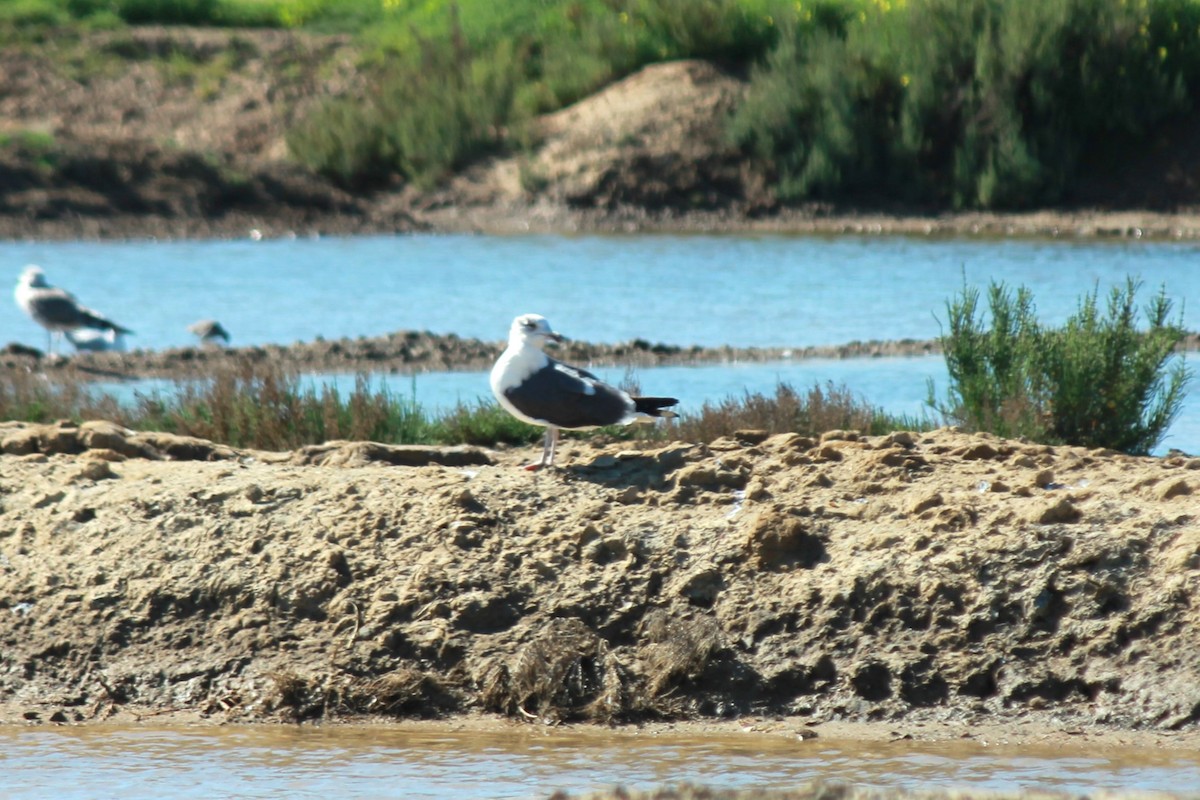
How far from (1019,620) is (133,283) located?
19.2 m

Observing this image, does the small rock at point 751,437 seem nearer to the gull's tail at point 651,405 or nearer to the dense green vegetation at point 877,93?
the gull's tail at point 651,405

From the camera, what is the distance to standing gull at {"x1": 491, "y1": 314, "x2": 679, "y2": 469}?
8.48 meters

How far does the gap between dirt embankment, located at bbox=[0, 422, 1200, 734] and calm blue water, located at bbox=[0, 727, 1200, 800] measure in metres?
0.25

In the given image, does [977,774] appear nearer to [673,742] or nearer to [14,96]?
[673,742]

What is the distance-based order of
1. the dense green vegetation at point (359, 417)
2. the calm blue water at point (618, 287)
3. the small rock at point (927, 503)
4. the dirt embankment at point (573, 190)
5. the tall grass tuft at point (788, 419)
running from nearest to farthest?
the small rock at point (927, 503) → the tall grass tuft at point (788, 419) → the dense green vegetation at point (359, 417) → the calm blue water at point (618, 287) → the dirt embankment at point (573, 190)

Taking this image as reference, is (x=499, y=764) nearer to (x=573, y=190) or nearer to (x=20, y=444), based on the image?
(x=20, y=444)

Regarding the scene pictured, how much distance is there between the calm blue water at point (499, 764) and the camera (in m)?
6.71

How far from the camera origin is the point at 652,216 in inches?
1209

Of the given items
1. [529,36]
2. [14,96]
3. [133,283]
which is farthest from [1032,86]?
[14,96]

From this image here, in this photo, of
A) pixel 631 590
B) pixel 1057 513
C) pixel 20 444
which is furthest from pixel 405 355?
pixel 1057 513

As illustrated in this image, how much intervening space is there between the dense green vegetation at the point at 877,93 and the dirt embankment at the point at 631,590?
21910mm

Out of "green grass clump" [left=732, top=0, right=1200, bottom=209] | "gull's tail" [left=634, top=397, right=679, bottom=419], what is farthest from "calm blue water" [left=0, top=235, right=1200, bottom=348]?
"gull's tail" [left=634, top=397, right=679, bottom=419]

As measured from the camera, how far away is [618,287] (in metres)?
23.3

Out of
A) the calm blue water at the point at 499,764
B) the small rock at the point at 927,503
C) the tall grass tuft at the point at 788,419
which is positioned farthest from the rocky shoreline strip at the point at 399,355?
the calm blue water at the point at 499,764
